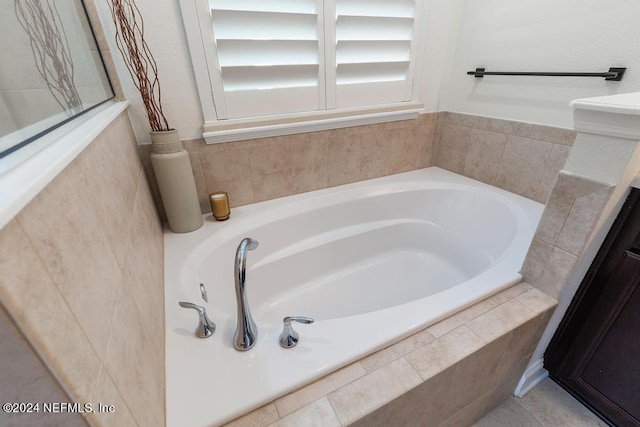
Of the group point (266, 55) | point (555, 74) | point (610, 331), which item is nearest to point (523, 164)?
point (555, 74)

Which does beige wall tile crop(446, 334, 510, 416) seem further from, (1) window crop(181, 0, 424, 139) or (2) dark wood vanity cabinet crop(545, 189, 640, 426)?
(1) window crop(181, 0, 424, 139)

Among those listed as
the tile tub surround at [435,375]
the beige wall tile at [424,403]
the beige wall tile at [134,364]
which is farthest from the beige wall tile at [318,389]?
the beige wall tile at [134,364]

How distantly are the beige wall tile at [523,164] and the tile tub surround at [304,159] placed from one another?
1.65 ft

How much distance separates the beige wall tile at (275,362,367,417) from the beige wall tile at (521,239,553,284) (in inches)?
27.8

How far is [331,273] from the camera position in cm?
160

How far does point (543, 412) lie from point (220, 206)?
5.30 feet

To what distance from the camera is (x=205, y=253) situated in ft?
3.90

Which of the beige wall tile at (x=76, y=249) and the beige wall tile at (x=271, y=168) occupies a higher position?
the beige wall tile at (x=76, y=249)

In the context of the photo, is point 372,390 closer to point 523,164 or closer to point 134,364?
point 134,364

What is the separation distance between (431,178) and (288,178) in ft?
3.12

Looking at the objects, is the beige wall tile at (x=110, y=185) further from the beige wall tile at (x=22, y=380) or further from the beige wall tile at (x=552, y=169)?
the beige wall tile at (x=552, y=169)

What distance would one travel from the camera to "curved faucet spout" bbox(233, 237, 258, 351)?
2.33ft

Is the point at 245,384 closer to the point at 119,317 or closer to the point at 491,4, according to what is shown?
the point at 119,317

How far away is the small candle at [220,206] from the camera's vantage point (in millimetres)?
1355
